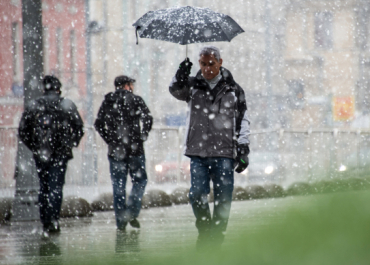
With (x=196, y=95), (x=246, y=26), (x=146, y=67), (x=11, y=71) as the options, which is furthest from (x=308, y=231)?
(x=246, y=26)

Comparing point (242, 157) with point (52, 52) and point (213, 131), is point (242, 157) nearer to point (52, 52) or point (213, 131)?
point (213, 131)

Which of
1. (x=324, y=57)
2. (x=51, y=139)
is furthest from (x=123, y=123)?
(x=324, y=57)

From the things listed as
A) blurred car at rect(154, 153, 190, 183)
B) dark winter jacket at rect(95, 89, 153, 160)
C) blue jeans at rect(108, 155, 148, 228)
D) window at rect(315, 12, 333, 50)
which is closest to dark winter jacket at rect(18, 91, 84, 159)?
dark winter jacket at rect(95, 89, 153, 160)

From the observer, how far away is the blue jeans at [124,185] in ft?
22.7

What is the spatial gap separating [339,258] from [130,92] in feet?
21.1

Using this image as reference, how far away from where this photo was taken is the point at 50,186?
6840mm

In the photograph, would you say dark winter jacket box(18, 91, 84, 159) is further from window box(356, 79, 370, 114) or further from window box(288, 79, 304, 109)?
window box(288, 79, 304, 109)

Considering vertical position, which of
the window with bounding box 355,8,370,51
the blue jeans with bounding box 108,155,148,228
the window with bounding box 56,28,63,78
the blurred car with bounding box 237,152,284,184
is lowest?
the blurred car with bounding box 237,152,284,184

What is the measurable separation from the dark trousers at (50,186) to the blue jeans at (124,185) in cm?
62

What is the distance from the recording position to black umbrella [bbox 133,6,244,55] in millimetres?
4938

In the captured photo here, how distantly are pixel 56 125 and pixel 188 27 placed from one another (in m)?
2.62

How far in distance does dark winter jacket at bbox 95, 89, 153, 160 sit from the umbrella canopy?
5.37 feet

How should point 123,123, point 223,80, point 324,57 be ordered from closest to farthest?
point 223,80 → point 123,123 → point 324,57

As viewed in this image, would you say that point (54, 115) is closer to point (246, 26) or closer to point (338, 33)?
point (246, 26)
